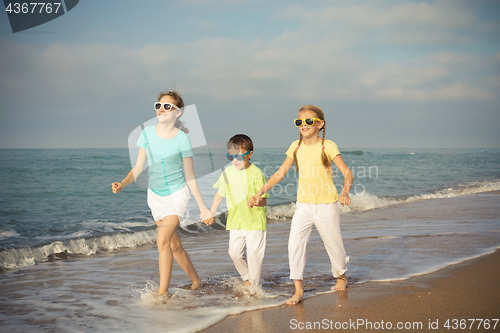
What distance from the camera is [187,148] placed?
13.1 ft

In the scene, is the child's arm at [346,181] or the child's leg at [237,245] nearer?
the child's arm at [346,181]

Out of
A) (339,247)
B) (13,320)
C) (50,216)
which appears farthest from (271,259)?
(50,216)

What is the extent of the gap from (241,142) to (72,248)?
5740 mm

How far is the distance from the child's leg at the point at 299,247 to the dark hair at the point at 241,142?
2.99ft

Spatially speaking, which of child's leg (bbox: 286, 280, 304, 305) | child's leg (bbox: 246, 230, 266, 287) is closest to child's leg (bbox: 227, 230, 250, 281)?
child's leg (bbox: 246, 230, 266, 287)

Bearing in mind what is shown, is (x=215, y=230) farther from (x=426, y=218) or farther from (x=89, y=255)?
(x=426, y=218)

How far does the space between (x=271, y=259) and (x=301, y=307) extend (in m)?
2.33

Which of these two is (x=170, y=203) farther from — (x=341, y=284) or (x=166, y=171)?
(x=341, y=284)

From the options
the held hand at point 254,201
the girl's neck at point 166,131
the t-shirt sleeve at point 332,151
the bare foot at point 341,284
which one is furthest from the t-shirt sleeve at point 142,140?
the bare foot at point 341,284

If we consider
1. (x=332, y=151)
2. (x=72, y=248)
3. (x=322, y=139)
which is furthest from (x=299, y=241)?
(x=72, y=248)

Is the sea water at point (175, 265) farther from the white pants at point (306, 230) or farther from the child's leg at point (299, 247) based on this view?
the white pants at point (306, 230)

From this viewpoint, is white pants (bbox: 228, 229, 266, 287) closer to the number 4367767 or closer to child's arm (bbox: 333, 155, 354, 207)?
child's arm (bbox: 333, 155, 354, 207)

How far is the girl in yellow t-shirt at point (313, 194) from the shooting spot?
389 cm

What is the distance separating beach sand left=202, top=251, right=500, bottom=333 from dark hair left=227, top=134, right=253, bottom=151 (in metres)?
1.76
